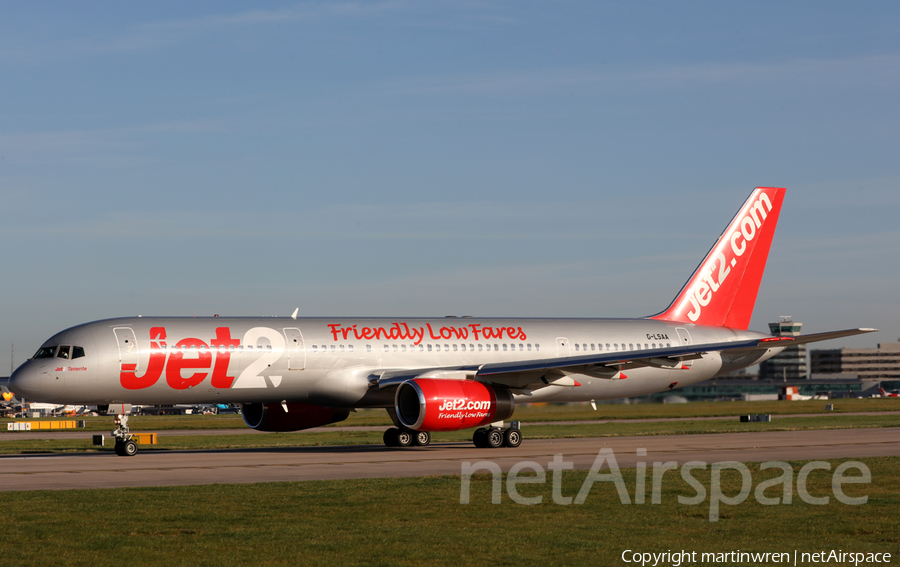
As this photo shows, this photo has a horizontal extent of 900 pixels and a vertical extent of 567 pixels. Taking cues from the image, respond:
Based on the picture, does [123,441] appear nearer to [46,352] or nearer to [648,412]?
[46,352]

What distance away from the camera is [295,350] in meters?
35.4

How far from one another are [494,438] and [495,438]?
0.16 ft

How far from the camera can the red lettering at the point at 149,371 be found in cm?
3309

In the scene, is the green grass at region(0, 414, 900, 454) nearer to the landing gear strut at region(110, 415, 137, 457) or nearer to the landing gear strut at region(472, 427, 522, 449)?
the landing gear strut at region(110, 415, 137, 457)

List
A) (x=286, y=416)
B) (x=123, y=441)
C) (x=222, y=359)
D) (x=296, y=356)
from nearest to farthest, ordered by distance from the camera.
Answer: (x=123, y=441)
(x=222, y=359)
(x=296, y=356)
(x=286, y=416)

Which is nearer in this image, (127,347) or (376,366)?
(127,347)

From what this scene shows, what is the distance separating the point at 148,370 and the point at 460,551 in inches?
856

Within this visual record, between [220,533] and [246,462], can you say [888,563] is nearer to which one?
[220,533]

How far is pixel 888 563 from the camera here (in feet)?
42.1

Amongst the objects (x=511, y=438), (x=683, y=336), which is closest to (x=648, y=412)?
(x=683, y=336)

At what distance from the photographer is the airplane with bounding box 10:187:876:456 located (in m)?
33.0

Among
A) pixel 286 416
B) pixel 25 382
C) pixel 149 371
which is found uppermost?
pixel 149 371

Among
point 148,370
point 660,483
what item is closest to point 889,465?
point 660,483

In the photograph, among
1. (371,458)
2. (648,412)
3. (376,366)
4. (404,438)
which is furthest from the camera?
(648,412)
